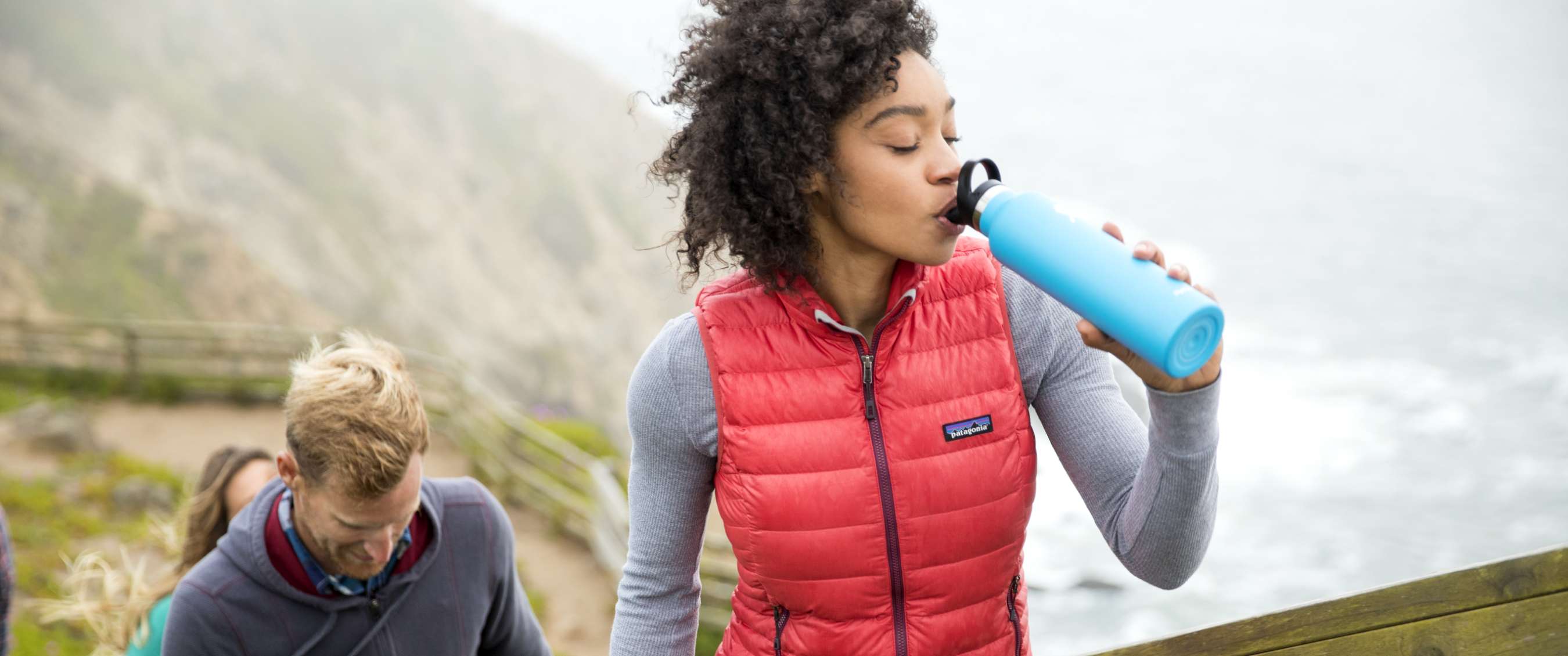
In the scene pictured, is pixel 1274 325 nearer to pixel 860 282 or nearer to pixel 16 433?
pixel 16 433

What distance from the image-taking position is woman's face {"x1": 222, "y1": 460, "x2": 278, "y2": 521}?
2779 millimetres

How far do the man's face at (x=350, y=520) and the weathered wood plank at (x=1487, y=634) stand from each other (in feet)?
4.83

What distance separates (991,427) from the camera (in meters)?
1.28

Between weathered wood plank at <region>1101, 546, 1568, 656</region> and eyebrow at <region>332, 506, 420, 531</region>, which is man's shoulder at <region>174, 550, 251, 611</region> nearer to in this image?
eyebrow at <region>332, 506, 420, 531</region>

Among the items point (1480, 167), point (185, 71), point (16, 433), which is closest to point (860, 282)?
point (16, 433)

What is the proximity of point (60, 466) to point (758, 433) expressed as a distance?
9.79 m

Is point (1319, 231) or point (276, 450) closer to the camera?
point (276, 450)

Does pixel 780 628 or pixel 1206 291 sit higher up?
pixel 1206 291

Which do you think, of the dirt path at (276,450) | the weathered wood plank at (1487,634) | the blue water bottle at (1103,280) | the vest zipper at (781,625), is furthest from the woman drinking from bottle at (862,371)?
the dirt path at (276,450)

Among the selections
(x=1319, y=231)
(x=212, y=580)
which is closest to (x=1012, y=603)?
A: (x=212, y=580)

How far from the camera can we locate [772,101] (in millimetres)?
1281

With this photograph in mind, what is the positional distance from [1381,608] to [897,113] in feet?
2.46

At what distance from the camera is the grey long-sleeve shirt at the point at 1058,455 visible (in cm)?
114

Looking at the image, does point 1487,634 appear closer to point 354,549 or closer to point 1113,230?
point 1113,230
